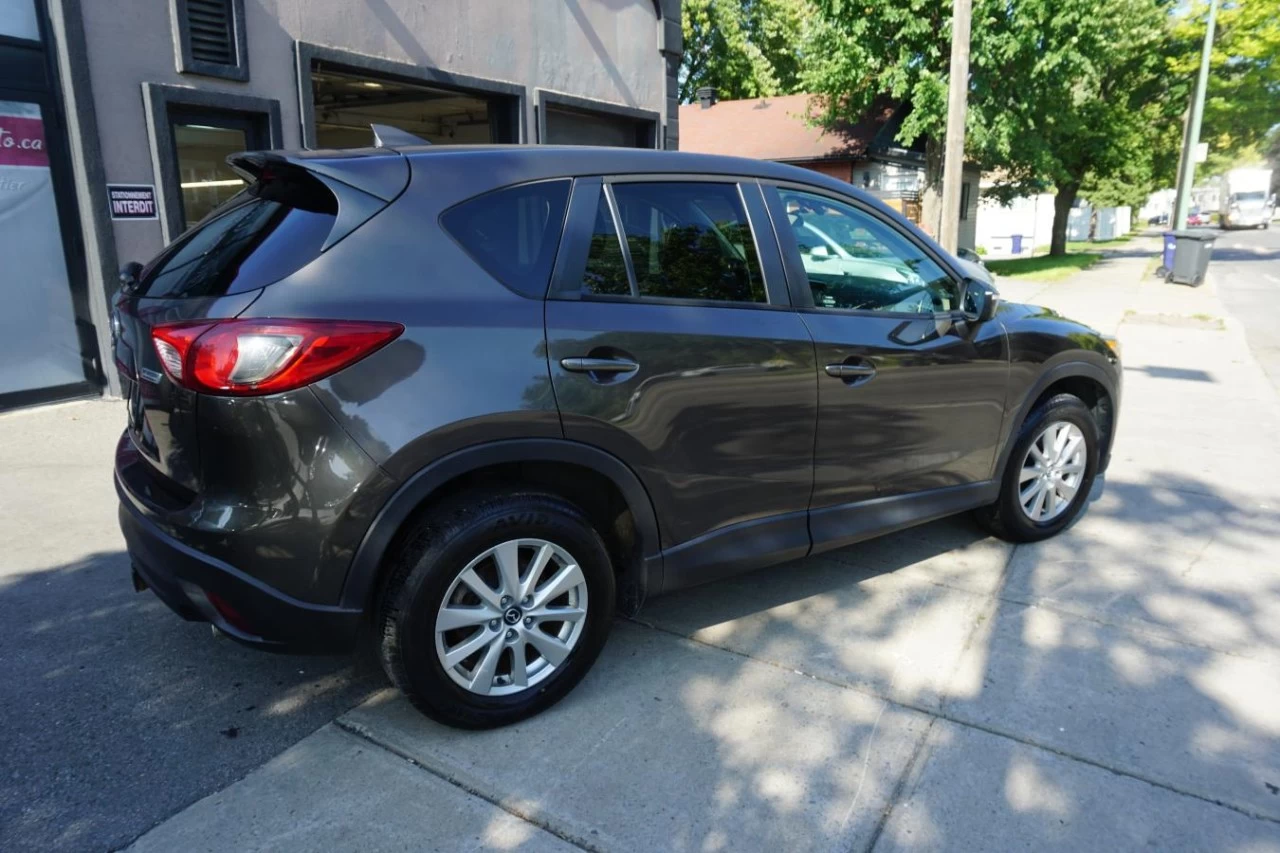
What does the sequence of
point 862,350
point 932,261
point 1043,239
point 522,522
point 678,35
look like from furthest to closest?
point 1043,239, point 678,35, point 932,261, point 862,350, point 522,522

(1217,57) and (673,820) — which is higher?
(1217,57)

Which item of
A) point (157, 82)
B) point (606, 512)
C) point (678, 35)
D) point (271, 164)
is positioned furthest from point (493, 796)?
point (678, 35)

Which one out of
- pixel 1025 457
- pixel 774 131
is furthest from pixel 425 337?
pixel 774 131

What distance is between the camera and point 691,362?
3.08 m

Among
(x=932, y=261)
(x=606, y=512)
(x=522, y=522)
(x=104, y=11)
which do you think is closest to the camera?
(x=522, y=522)

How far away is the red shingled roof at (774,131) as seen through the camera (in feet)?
86.5

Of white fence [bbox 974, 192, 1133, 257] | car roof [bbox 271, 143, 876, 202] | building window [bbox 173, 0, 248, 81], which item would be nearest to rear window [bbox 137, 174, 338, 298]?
car roof [bbox 271, 143, 876, 202]

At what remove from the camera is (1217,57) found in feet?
79.6

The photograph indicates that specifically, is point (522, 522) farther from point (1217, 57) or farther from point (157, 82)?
point (1217, 57)

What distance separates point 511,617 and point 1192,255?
2006 centimetres

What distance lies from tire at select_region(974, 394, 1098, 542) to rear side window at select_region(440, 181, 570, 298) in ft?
8.30

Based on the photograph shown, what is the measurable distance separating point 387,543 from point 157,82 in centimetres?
592

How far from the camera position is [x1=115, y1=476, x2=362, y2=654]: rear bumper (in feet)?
8.45

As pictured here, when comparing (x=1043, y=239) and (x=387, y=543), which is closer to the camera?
(x=387, y=543)
